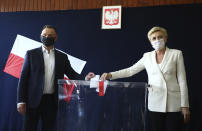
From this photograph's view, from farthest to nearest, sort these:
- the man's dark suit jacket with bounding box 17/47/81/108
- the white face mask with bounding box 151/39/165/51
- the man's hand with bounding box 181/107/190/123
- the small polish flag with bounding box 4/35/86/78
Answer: the small polish flag with bounding box 4/35/86/78, the man's dark suit jacket with bounding box 17/47/81/108, the white face mask with bounding box 151/39/165/51, the man's hand with bounding box 181/107/190/123

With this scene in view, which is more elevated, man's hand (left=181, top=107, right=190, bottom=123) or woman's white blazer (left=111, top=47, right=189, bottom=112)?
woman's white blazer (left=111, top=47, right=189, bottom=112)

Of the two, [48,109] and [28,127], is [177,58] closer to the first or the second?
[48,109]

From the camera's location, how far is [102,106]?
1.63 m

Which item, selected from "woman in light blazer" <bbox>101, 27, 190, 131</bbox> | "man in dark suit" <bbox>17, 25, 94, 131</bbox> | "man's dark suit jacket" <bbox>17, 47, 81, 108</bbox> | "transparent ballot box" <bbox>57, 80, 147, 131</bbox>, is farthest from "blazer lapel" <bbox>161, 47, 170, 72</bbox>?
"man's dark suit jacket" <bbox>17, 47, 81, 108</bbox>

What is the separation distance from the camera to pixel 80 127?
5.36ft

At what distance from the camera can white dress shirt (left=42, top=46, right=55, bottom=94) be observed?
6.11 feet

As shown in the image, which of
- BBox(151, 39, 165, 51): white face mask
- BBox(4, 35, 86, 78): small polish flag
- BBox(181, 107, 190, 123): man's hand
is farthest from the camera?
BBox(4, 35, 86, 78): small polish flag

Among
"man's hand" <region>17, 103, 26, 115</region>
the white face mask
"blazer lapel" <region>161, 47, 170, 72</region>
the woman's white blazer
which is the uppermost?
the white face mask

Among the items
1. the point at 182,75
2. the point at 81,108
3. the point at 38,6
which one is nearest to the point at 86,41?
the point at 38,6

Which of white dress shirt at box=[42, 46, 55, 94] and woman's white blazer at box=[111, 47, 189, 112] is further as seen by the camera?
white dress shirt at box=[42, 46, 55, 94]

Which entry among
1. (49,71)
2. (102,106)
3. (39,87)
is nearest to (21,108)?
(39,87)

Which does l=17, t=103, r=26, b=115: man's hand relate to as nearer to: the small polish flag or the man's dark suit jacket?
the man's dark suit jacket

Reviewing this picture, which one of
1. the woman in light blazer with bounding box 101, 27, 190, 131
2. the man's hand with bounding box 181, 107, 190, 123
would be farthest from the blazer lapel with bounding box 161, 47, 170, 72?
the man's hand with bounding box 181, 107, 190, 123

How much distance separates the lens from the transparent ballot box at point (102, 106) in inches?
62.9
